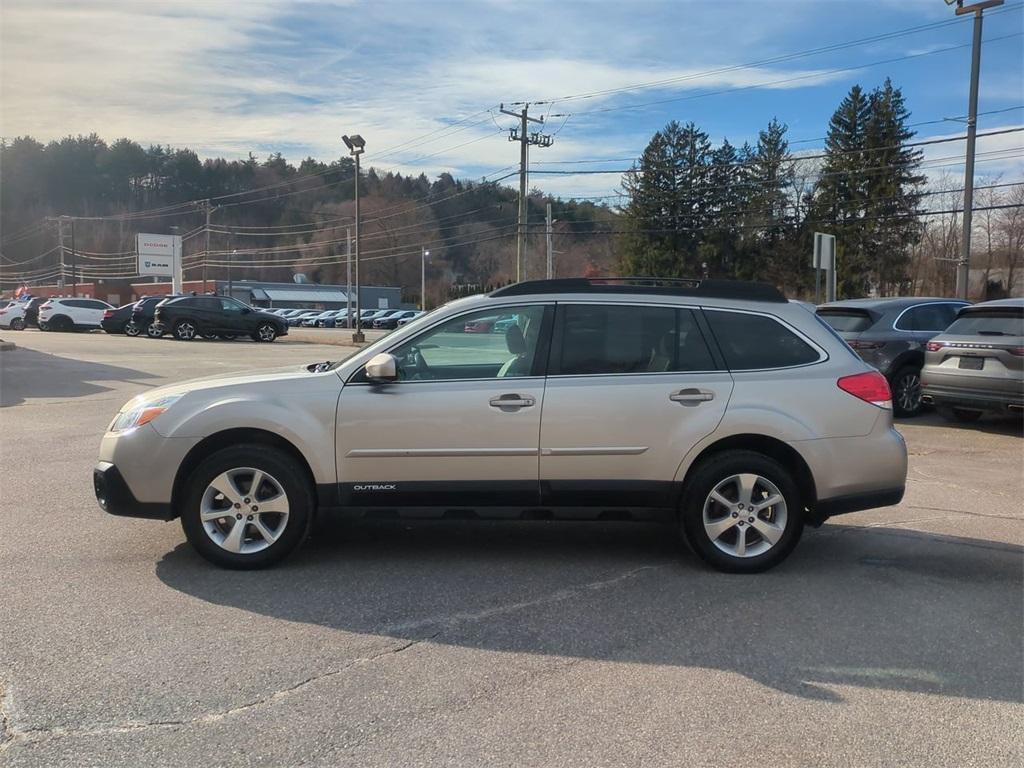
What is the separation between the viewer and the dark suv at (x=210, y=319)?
31797mm

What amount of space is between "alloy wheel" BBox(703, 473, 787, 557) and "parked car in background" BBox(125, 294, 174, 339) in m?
31.3

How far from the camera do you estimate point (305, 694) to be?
11.6 feet

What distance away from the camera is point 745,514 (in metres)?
5.08

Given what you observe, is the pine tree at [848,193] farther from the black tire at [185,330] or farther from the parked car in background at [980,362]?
the parked car in background at [980,362]

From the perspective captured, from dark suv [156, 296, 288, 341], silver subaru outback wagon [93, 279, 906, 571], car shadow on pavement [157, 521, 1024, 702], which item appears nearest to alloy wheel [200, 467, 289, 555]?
silver subaru outback wagon [93, 279, 906, 571]

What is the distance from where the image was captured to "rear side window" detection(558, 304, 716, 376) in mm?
5148

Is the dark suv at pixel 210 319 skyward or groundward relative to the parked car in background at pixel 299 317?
skyward

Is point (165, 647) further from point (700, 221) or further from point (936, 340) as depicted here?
point (700, 221)

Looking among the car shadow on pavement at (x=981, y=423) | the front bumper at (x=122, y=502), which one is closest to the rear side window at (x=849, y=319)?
the car shadow on pavement at (x=981, y=423)

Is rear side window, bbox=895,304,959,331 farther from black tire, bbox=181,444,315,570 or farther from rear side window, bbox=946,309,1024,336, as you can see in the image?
black tire, bbox=181,444,315,570

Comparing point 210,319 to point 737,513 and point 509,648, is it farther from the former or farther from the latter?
point 509,648

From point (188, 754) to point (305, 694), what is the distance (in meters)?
0.57

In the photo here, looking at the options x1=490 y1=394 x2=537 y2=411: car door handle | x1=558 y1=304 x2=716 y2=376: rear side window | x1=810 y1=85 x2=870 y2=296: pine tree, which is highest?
x1=810 y1=85 x2=870 y2=296: pine tree

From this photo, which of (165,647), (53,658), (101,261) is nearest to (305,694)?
(165,647)
